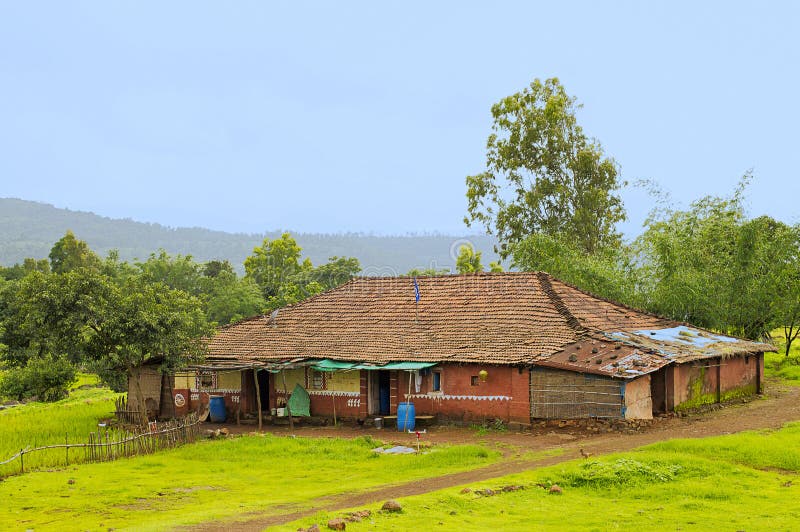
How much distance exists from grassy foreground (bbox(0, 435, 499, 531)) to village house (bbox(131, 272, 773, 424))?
389 cm

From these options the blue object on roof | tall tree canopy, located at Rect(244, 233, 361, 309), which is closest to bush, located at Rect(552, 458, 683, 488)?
Result: the blue object on roof

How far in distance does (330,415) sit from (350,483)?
9615mm

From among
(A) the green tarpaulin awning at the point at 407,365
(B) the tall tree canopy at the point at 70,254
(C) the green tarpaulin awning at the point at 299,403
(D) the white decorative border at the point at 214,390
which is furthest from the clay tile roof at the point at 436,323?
Answer: (B) the tall tree canopy at the point at 70,254

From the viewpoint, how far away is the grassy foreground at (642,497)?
13242mm

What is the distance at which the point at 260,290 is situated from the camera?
66688 mm

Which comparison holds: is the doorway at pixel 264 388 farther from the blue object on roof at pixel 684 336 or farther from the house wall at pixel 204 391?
the blue object on roof at pixel 684 336

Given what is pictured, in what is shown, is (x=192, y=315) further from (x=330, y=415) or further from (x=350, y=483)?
(x=350, y=483)

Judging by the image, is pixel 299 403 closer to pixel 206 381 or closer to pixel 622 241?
pixel 206 381

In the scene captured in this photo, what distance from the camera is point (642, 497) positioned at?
1535cm

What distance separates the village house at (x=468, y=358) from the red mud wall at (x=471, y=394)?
0.03 meters

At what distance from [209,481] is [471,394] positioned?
9.48m

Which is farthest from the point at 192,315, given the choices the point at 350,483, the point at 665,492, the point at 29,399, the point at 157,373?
the point at 29,399

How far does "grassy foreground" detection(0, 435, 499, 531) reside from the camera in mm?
14899

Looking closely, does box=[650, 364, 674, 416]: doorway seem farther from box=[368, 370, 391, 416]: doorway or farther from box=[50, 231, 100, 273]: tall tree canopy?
box=[50, 231, 100, 273]: tall tree canopy
